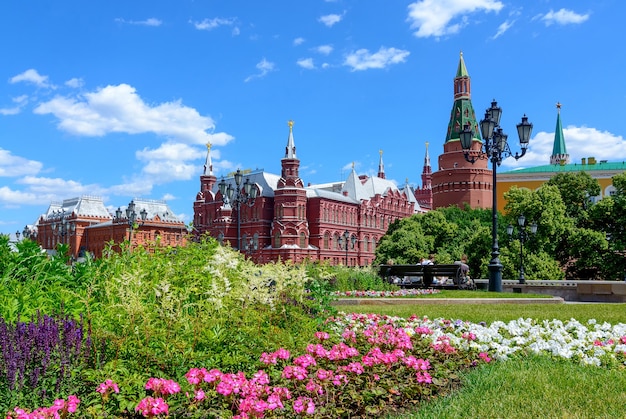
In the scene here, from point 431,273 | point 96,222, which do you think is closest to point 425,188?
point 96,222

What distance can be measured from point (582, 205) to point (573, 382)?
3423cm

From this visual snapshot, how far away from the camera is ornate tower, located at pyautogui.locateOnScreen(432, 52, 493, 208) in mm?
69250

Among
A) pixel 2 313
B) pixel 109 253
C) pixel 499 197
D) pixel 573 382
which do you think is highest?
pixel 499 197

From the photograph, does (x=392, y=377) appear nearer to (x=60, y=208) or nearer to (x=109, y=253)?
(x=109, y=253)

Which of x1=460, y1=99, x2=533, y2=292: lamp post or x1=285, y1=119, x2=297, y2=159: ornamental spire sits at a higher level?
x1=285, y1=119, x2=297, y2=159: ornamental spire

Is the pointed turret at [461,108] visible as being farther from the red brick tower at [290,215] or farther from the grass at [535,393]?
the grass at [535,393]

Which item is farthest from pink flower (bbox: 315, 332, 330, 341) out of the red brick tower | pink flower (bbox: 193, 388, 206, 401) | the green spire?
the green spire

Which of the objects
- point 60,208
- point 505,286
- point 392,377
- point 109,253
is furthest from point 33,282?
point 60,208

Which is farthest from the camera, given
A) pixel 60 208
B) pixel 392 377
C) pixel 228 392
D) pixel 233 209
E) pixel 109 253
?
pixel 60 208

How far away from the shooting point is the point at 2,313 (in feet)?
17.0

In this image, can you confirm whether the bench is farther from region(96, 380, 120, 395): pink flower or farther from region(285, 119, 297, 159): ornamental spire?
region(285, 119, 297, 159): ornamental spire

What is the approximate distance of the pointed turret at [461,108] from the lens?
7194 cm

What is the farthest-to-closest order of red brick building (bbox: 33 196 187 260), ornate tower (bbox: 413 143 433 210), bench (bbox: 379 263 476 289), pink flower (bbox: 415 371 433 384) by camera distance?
ornate tower (bbox: 413 143 433 210) < red brick building (bbox: 33 196 187 260) < bench (bbox: 379 263 476 289) < pink flower (bbox: 415 371 433 384)

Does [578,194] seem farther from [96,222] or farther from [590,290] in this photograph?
[96,222]
